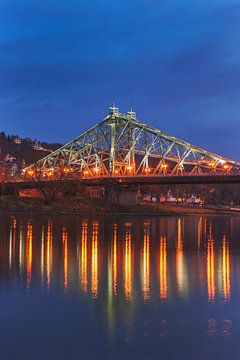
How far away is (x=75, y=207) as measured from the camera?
84188 millimetres

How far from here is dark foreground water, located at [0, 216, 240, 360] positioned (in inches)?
433

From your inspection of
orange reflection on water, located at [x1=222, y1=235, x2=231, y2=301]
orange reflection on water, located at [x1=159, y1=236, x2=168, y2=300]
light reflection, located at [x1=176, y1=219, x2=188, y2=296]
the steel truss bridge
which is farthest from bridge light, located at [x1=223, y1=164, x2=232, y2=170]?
light reflection, located at [x1=176, y1=219, x2=188, y2=296]

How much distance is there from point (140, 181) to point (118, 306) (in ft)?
272

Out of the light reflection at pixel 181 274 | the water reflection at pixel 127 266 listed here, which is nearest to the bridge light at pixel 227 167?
the water reflection at pixel 127 266

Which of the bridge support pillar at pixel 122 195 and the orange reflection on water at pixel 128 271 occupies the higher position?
the bridge support pillar at pixel 122 195

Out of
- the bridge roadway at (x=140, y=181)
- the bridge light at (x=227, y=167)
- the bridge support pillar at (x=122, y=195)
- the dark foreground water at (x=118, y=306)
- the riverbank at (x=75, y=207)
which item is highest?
the bridge light at (x=227, y=167)

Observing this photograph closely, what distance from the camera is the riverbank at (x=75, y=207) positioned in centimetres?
7788

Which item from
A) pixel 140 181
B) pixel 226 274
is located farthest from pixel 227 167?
pixel 226 274

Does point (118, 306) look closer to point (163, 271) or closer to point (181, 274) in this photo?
point (181, 274)

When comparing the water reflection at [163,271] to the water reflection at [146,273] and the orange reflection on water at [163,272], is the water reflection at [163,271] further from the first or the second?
the water reflection at [146,273]

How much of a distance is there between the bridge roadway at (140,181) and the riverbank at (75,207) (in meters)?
3.63

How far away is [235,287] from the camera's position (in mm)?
17562

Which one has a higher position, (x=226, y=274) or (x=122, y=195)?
(x=122, y=195)

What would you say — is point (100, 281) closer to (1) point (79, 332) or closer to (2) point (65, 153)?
(1) point (79, 332)
